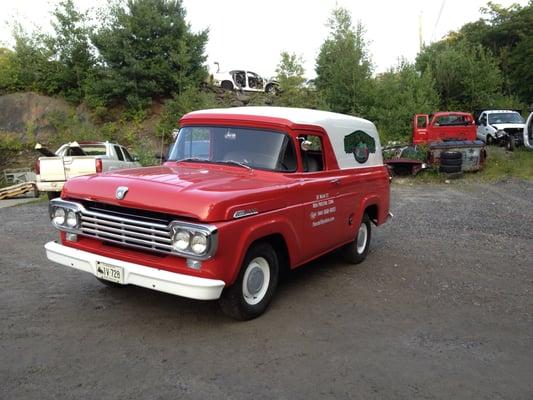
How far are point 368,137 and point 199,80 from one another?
2170 centimetres

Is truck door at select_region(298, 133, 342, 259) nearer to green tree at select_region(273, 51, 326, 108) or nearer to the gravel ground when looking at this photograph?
the gravel ground

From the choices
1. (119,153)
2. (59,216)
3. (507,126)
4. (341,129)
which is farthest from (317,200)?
(507,126)

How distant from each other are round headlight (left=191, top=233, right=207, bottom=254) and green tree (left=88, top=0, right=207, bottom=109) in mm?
23055

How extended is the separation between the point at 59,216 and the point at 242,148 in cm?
195

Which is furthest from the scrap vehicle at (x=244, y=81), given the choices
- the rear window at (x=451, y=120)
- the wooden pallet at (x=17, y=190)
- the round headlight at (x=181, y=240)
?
the round headlight at (x=181, y=240)

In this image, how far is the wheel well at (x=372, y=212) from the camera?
695cm

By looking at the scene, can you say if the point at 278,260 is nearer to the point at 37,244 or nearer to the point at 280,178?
the point at 280,178

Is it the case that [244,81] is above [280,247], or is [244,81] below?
above

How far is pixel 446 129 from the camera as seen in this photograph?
19.7 m

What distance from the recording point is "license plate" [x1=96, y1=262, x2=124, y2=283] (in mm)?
4117

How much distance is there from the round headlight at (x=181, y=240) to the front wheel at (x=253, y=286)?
0.63 meters

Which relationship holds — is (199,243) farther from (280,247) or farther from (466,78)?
(466,78)

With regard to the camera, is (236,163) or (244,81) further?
(244,81)

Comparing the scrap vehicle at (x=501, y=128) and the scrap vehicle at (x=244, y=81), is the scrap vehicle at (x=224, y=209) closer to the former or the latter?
the scrap vehicle at (x=501, y=128)
